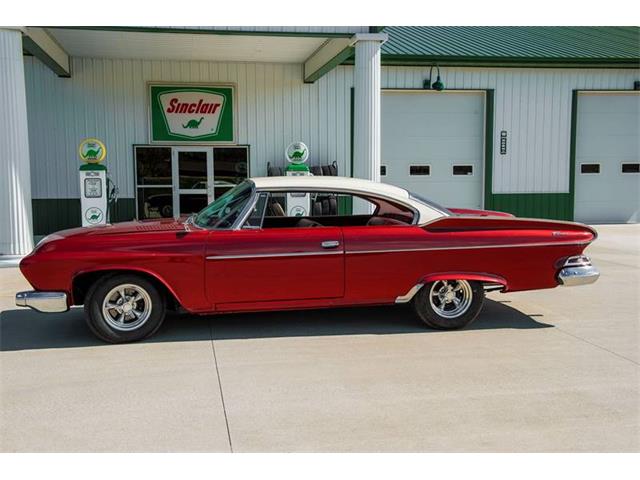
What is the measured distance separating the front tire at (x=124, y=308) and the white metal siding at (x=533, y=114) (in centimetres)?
1154

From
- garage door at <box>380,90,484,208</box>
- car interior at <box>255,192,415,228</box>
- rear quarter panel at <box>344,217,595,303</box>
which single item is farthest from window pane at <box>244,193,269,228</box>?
garage door at <box>380,90,484,208</box>

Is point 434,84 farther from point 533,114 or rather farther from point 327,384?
point 327,384

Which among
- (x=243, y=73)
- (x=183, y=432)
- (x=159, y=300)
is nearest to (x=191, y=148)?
(x=243, y=73)

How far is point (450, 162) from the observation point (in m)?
15.7

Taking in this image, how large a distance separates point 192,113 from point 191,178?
1465 millimetres

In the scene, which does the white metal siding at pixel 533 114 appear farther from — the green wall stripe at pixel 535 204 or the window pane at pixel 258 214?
the window pane at pixel 258 214

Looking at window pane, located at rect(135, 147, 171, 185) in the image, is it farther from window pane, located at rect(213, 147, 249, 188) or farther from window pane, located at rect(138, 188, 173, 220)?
window pane, located at rect(213, 147, 249, 188)

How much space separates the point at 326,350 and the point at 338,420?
1.55 metres

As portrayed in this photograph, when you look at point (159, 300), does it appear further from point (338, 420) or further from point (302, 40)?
point (302, 40)

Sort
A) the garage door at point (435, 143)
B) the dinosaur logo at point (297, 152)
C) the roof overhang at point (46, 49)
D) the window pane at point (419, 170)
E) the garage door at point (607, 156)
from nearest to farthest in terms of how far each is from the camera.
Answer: the roof overhang at point (46, 49) → the dinosaur logo at point (297, 152) → the garage door at point (435, 143) → the window pane at point (419, 170) → the garage door at point (607, 156)

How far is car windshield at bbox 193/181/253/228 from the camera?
590 centimetres

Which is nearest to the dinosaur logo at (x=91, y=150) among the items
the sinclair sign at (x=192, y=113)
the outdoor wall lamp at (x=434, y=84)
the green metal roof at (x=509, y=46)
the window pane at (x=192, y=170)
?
the sinclair sign at (x=192, y=113)

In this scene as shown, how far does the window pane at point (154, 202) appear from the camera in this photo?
14250 mm

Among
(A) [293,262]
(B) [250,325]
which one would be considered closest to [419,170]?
(B) [250,325]
